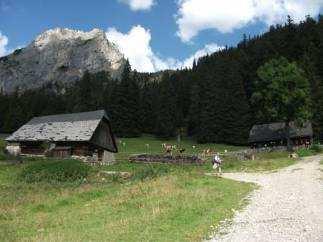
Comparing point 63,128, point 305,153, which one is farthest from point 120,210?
point 63,128

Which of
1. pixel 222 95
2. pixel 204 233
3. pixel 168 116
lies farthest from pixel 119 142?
pixel 204 233

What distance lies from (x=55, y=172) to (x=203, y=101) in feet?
285

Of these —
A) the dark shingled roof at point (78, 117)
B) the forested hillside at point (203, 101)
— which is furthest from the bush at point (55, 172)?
the forested hillside at point (203, 101)

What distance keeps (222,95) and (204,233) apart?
349ft

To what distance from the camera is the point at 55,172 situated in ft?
133

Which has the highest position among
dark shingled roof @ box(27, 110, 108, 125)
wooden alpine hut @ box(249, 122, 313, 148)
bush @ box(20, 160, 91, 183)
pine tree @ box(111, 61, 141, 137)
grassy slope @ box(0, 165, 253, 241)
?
pine tree @ box(111, 61, 141, 137)

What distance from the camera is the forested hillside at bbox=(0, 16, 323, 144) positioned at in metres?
117

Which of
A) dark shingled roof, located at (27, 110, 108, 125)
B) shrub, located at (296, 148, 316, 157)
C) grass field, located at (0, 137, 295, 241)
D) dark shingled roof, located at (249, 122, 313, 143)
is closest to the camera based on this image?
grass field, located at (0, 137, 295, 241)

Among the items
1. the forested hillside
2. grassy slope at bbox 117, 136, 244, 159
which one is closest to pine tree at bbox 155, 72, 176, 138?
the forested hillside

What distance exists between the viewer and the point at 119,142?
107 m

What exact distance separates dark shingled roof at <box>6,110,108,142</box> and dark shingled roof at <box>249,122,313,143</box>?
41643 millimetres

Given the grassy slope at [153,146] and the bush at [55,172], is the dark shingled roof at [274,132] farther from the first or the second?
the bush at [55,172]

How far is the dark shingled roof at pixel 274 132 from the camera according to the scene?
341 feet

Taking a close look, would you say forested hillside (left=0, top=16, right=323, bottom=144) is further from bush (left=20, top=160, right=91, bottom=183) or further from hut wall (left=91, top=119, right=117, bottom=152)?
bush (left=20, top=160, right=91, bottom=183)
